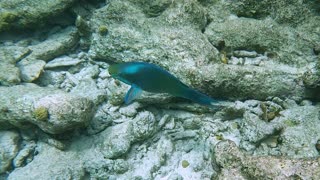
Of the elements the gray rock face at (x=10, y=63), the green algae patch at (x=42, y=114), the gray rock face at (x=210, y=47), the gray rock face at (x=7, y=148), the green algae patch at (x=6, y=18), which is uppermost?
the gray rock face at (x=210, y=47)

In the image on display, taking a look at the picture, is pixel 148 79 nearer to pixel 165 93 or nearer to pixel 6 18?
pixel 165 93

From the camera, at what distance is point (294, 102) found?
362cm

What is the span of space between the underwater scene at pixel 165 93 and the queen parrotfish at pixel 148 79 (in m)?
0.01

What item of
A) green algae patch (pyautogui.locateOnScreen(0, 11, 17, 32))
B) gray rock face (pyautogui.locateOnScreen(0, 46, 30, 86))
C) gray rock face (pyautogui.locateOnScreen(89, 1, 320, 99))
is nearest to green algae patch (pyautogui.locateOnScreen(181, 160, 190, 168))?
gray rock face (pyautogui.locateOnScreen(89, 1, 320, 99))

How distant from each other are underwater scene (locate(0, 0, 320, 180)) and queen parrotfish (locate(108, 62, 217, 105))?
13mm

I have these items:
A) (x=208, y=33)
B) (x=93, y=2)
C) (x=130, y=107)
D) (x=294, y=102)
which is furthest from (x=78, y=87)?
(x=294, y=102)

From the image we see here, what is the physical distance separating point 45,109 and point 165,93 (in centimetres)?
124

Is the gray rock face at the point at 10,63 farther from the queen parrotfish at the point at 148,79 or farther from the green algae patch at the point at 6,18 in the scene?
the queen parrotfish at the point at 148,79

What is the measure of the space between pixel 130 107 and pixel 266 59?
72.3 inches

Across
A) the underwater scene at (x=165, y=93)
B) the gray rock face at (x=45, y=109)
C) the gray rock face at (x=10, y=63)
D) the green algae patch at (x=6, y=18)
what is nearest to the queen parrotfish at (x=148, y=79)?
the underwater scene at (x=165, y=93)

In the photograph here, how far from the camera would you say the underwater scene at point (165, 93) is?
3180 millimetres

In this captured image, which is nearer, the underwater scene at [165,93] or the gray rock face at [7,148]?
the underwater scene at [165,93]

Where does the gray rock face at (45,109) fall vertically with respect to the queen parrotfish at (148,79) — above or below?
below

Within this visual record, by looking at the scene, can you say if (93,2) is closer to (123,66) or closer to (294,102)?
(123,66)
